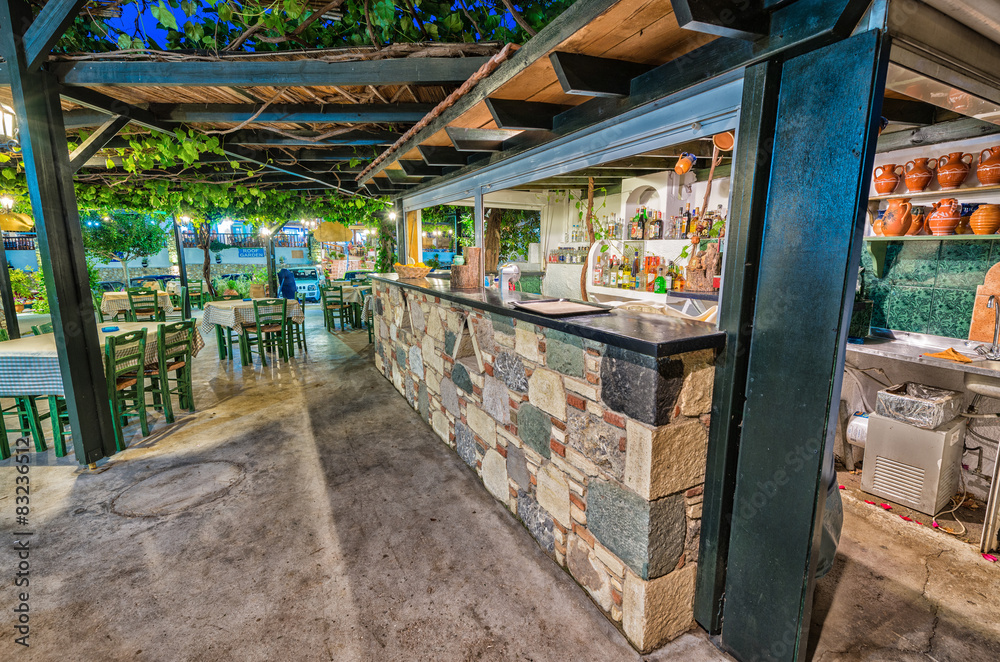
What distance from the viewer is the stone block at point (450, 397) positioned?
3367 millimetres

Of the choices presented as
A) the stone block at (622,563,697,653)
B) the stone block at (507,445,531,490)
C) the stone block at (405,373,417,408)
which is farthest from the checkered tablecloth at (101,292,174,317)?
the stone block at (622,563,697,653)

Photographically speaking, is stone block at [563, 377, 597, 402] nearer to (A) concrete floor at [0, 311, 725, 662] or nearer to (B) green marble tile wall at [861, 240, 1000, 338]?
(A) concrete floor at [0, 311, 725, 662]

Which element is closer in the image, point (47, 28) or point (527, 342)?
point (527, 342)

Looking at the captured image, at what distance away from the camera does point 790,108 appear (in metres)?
1.40

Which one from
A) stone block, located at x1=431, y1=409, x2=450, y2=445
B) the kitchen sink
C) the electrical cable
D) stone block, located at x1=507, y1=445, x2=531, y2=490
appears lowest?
the electrical cable

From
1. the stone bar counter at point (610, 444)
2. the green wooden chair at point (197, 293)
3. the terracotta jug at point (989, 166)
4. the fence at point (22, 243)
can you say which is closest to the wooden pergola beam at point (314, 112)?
the stone bar counter at point (610, 444)

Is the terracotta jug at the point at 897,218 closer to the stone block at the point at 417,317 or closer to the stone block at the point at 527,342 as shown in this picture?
the stone block at the point at 527,342

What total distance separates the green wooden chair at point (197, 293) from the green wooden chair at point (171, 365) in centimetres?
736

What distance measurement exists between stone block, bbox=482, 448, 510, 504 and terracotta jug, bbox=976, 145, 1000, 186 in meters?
3.31

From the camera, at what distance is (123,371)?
11.9 feet

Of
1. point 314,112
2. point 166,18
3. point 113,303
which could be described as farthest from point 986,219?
point 113,303

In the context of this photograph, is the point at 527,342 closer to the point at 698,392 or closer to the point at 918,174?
the point at 698,392

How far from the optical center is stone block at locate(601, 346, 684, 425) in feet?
5.16

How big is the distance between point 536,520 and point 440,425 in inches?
60.0
